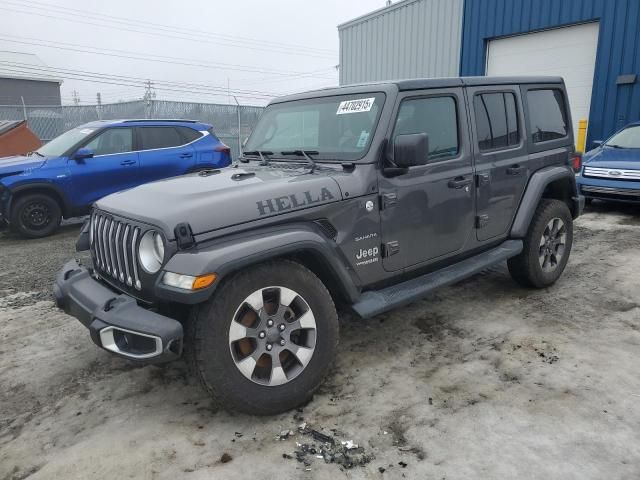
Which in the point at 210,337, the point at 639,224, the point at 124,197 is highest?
the point at 124,197

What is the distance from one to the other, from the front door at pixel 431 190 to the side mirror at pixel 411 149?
0.16m

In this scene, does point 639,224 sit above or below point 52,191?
below

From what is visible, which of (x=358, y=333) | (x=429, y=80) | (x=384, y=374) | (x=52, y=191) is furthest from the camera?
(x=52, y=191)

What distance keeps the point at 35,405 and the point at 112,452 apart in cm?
84

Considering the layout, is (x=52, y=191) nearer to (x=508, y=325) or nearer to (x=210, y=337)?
(x=210, y=337)

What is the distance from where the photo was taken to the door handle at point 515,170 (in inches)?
162

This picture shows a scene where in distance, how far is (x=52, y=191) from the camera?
7281 millimetres

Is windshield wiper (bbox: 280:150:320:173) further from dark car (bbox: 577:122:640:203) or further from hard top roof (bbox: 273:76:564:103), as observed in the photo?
dark car (bbox: 577:122:640:203)

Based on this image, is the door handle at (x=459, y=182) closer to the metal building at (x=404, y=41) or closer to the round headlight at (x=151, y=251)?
the round headlight at (x=151, y=251)

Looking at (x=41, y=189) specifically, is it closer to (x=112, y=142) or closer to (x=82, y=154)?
(x=82, y=154)

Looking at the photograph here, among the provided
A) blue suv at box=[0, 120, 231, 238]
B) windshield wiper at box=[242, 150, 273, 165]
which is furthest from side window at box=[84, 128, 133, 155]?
windshield wiper at box=[242, 150, 273, 165]

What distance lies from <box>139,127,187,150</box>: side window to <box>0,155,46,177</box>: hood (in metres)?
1.51

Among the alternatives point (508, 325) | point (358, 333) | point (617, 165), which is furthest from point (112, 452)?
point (617, 165)

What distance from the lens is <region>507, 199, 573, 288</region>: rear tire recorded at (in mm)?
4438
